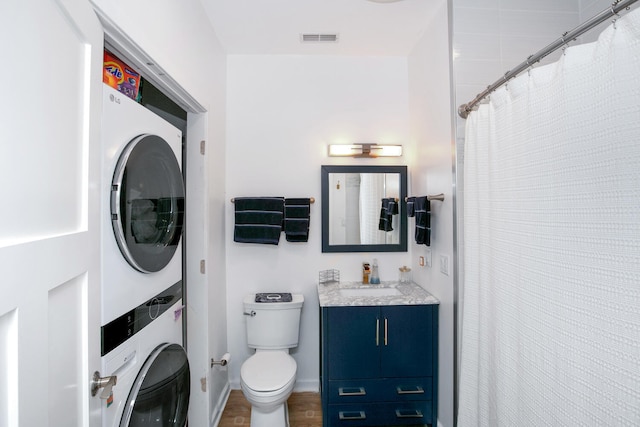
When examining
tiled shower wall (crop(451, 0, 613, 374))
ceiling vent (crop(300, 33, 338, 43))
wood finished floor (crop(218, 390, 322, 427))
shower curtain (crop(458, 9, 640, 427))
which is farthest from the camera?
ceiling vent (crop(300, 33, 338, 43))

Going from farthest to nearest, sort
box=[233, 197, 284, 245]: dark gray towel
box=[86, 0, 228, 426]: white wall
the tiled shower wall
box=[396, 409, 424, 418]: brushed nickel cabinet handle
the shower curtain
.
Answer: box=[233, 197, 284, 245]: dark gray towel < box=[396, 409, 424, 418]: brushed nickel cabinet handle < the tiled shower wall < box=[86, 0, 228, 426]: white wall < the shower curtain

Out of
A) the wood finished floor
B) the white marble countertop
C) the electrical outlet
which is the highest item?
the electrical outlet

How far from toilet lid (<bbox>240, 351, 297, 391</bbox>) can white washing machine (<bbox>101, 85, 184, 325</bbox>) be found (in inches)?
31.0

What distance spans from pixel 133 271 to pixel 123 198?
0.29 m

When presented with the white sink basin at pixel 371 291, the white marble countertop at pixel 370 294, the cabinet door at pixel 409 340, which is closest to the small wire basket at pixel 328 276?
the white marble countertop at pixel 370 294

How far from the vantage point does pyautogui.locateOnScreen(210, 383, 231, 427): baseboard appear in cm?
189

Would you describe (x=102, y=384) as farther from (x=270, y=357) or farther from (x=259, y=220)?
(x=259, y=220)

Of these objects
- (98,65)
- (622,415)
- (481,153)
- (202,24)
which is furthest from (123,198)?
(622,415)

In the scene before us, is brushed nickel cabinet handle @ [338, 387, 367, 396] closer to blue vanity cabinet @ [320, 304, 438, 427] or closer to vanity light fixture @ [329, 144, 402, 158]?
blue vanity cabinet @ [320, 304, 438, 427]

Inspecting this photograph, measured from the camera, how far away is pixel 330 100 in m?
2.38

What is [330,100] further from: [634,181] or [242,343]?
[242,343]

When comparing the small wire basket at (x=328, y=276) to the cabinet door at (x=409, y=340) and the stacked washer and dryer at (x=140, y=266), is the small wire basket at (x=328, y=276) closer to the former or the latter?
the cabinet door at (x=409, y=340)

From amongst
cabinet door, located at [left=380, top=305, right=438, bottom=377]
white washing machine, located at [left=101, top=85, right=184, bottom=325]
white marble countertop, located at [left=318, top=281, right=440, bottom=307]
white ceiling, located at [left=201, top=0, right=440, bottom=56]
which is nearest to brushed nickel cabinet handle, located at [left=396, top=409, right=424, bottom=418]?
cabinet door, located at [left=380, top=305, right=438, bottom=377]

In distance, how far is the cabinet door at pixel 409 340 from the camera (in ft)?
6.16
